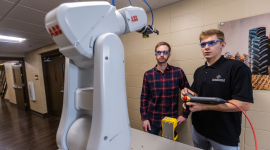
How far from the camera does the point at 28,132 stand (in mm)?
3098

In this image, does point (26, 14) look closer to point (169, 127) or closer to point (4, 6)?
point (4, 6)

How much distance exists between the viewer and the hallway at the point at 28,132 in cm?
255

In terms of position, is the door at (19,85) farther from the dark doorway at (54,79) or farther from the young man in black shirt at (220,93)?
the young man in black shirt at (220,93)

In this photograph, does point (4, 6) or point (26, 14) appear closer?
point (4, 6)

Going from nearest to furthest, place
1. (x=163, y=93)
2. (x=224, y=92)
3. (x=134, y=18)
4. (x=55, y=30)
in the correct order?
(x=55, y=30) < (x=134, y=18) < (x=224, y=92) < (x=163, y=93)

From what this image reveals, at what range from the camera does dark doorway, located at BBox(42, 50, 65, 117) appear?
3635mm

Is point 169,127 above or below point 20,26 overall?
below

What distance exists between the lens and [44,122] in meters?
3.68

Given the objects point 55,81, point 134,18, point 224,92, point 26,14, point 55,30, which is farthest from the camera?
point 55,81

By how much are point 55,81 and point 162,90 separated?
3.77 meters

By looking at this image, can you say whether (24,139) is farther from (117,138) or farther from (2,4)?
(117,138)

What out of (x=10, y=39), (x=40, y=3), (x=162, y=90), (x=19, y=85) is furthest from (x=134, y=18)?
(x=19, y=85)

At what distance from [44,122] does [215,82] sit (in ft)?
15.2

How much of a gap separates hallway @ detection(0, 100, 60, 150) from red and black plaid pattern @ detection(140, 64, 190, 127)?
2275mm
